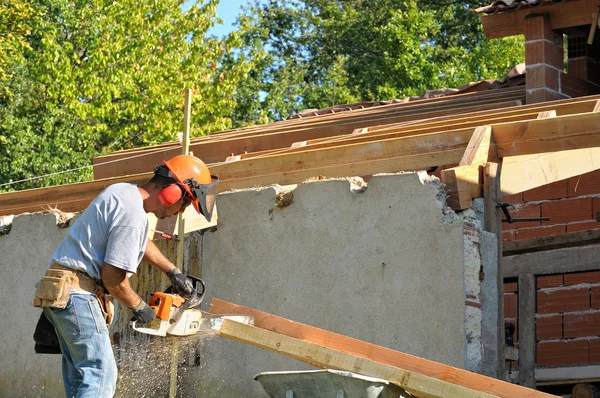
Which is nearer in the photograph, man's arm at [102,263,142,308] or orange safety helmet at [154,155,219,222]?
man's arm at [102,263,142,308]

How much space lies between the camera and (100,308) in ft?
19.3

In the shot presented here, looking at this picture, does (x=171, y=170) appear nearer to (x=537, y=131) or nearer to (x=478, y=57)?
(x=537, y=131)

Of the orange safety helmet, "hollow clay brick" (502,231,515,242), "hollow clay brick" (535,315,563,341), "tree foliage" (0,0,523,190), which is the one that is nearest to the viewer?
the orange safety helmet

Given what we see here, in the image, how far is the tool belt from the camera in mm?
5703

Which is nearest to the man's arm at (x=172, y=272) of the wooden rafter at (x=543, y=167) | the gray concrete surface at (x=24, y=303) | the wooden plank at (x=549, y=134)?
the wooden rafter at (x=543, y=167)

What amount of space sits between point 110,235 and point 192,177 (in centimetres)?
75

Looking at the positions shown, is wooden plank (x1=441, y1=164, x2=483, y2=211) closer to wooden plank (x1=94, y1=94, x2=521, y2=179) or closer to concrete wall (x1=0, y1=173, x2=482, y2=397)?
concrete wall (x1=0, y1=173, x2=482, y2=397)

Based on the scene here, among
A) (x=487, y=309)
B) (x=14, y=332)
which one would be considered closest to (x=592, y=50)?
(x=487, y=309)

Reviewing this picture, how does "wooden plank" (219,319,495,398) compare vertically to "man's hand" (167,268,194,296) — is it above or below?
below

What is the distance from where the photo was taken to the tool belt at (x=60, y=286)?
18.7 ft

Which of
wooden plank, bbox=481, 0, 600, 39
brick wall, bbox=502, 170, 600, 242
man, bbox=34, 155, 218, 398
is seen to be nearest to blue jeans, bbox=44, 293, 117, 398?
man, bbox=34, 155, 218, 398

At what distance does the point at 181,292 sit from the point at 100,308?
0.56 m

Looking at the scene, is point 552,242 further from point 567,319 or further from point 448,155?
point 448,155

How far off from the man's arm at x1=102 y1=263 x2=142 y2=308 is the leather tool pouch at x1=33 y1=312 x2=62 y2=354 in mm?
620
